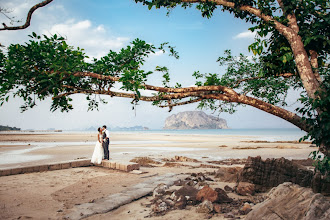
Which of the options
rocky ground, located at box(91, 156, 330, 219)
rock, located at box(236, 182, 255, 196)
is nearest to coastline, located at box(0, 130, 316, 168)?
rocky ground, located at box(91, 156, 330, 219)

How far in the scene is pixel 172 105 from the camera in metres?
6.43

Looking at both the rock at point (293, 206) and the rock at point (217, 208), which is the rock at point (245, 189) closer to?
the rock at point (217, 208)

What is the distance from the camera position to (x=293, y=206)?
11.7 feet

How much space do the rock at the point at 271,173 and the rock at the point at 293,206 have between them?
131 inches

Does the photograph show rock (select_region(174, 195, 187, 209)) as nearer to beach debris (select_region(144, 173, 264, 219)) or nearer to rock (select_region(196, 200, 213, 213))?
beach debris (select_region(144, 173, 264, 219))

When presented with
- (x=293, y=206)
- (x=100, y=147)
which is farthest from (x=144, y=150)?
(x=293, y=206)

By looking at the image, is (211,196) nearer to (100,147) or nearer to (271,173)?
(271,173)

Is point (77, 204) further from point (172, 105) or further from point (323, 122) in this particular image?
point (323, 122)

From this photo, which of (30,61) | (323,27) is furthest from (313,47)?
(30,61)

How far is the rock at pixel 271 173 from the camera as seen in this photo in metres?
7.07

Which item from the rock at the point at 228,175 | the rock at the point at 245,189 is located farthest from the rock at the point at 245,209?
the rock at the point at 228,175

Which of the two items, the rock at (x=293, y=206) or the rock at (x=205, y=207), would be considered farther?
the rock at (x=205, y=207)

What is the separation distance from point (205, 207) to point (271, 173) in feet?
10.0

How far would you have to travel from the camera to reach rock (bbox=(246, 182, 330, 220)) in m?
3.20
